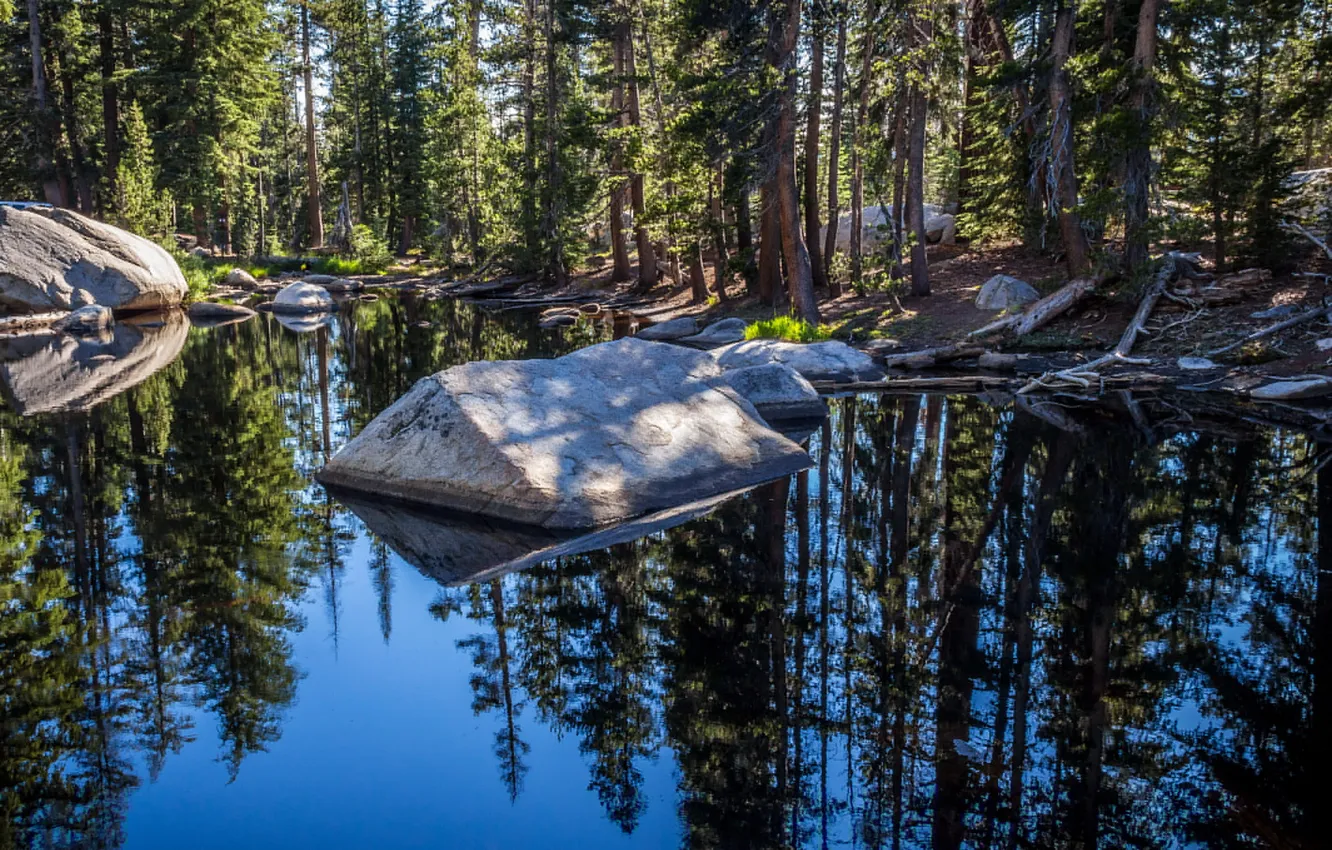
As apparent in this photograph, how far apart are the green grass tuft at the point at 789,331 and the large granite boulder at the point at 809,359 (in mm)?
2125

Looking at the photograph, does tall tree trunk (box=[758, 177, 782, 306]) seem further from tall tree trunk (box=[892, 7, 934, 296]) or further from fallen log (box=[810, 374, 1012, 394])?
fallen log (box=[810, 374, 1012, 394])

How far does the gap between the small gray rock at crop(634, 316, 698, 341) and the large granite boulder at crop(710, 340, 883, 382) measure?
5903 millimetres

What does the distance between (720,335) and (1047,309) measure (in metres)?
6.12

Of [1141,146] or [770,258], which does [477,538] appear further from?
[770,258]

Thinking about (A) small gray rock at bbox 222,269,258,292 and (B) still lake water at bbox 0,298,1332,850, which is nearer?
(B) still lake water at bbox 0,298,1332,850

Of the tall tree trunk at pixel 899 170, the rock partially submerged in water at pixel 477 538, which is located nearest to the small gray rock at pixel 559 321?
the tall tree trunk at pixel 899 170

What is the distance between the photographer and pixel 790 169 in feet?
58.2

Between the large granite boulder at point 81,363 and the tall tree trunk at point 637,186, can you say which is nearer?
the large granite boulder at point 81,363

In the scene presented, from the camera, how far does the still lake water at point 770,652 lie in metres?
3.86

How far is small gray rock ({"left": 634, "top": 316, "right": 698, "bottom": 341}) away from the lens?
20656mm

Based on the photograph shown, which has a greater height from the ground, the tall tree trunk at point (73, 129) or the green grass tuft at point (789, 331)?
the tall tree trunk at point (73, 129)

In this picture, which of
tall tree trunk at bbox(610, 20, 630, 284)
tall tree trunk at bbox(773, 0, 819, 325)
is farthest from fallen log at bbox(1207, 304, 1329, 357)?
tall tree trunk at bbox(610, 20, 630, 284)

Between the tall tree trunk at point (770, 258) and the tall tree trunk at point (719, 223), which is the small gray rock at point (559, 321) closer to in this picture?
the tall tree trunk at point (719, 223)

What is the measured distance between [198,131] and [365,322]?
16.6m
